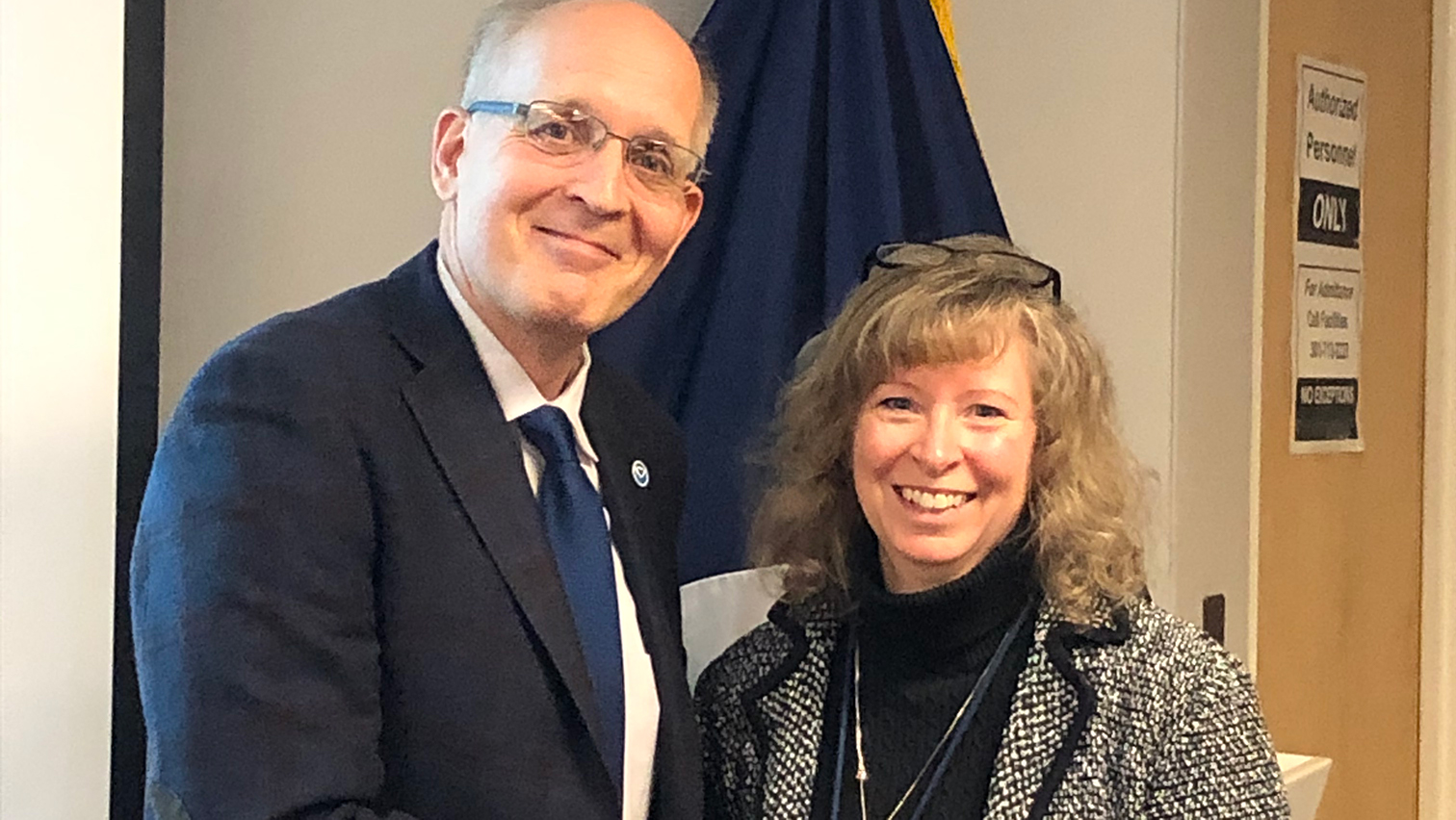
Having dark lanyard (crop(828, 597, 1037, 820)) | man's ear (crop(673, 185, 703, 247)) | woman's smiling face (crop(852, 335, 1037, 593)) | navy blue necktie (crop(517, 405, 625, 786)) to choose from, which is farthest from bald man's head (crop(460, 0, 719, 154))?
dark lanyard (crop(828, 597, 1037, 820))

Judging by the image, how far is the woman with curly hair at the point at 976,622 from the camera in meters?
1.28

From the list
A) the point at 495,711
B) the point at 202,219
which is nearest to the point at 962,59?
the point at 202,219

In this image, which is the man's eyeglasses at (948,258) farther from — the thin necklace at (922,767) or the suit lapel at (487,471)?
the suit lapel at (487,471)

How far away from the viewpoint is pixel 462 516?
3.57ft

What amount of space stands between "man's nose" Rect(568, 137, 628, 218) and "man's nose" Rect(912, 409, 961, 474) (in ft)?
1.18

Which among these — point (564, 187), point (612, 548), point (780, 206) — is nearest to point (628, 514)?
point (612, 548)

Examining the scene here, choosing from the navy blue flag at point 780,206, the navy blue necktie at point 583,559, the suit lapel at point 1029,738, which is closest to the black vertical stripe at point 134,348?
the navy blue necktie at point 583,559

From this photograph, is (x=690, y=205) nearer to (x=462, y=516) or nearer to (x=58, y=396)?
(x=462, y=516)

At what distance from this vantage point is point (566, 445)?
3.93 ft

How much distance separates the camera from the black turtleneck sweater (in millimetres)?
1335

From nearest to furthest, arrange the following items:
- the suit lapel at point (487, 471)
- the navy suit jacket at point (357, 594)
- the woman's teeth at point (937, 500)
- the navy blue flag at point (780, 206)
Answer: the navy suit jacket at point (357, 594) < the suit lapel at point (487, 471) < the woman's teeth at point (937, 500) < the navy blue flag at point (780, 206)

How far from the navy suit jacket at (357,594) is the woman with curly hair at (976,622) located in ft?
0.80

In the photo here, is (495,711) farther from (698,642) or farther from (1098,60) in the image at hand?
(1098,60)

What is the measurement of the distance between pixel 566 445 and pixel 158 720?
37 cm
